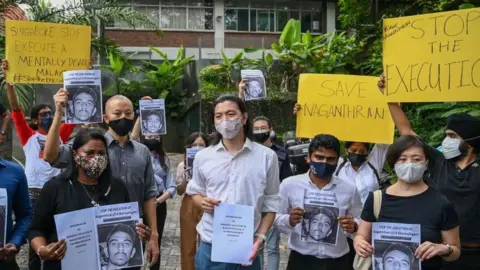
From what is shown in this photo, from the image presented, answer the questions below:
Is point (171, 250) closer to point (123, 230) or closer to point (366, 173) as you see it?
point (366, 173)

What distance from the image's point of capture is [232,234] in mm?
3623

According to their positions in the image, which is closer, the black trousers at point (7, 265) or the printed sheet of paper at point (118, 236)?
the printed sheet of paper at point (118, 236)

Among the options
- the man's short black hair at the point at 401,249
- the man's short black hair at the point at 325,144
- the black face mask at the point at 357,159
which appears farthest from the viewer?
the black face mask at the point at 357,159

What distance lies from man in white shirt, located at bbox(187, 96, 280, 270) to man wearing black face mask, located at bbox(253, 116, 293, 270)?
1944 millimetres

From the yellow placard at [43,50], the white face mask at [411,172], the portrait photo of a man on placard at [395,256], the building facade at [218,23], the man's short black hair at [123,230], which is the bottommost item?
the portrait photo of a man on placard at [395,256]

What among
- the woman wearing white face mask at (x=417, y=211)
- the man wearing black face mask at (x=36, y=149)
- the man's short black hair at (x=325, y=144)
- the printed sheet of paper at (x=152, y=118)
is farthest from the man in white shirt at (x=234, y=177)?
the printed sheet of paper at (x=152, y=118)

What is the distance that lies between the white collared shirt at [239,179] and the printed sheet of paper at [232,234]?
0.07 meters

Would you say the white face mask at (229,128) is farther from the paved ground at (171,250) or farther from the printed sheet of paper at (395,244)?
the paved ground at (171,250)

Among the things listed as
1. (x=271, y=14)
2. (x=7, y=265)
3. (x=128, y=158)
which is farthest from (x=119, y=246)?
(x=271, y=14)

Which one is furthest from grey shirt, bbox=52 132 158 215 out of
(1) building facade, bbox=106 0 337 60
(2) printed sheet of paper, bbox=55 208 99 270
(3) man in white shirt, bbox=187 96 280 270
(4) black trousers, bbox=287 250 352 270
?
(1) building facade, bbox=106 0 337 60

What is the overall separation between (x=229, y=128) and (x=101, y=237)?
1.02 metres

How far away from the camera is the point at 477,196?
3.87 meters

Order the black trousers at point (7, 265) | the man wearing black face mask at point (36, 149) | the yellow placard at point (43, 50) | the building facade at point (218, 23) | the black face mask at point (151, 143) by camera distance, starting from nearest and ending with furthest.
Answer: the black trousers at point (7, 265) → the yellow placard at point (43, 50) → the man wearing black face mask at point (36, 149) → the black face mask at point (151, 143) → the building facade at point (218, 23)

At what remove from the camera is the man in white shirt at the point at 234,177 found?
3660 millimetres
